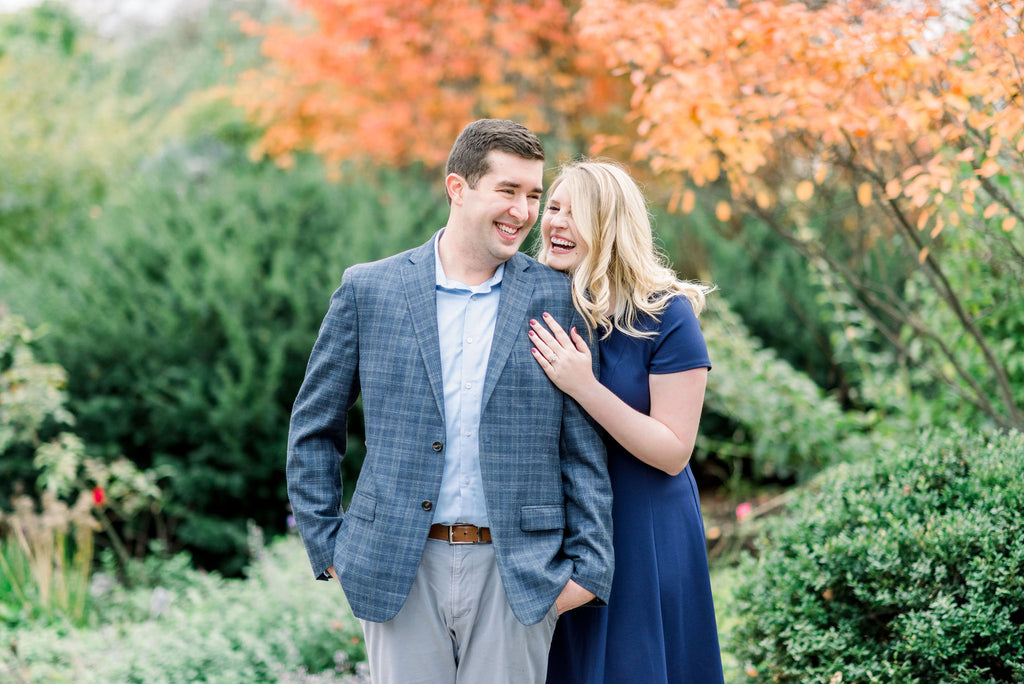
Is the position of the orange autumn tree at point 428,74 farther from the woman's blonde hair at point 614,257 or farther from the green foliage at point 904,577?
the green foliage at point 904,577

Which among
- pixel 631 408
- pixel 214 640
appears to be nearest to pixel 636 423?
pixel 631 408

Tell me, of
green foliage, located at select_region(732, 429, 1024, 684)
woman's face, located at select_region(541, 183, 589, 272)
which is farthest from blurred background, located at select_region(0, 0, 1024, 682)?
woman's face, located at select_region(541, 183, 589, 272)

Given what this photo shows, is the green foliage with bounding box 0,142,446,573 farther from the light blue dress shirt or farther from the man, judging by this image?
the light blue dress shirt

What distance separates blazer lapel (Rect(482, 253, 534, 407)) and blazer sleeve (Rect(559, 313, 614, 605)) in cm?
23

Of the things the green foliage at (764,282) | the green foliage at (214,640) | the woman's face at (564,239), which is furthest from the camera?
the green foliage at (764,282)

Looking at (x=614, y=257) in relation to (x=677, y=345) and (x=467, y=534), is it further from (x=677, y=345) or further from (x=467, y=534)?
(x=467, y=534)

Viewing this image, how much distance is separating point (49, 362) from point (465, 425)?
15.4 feet

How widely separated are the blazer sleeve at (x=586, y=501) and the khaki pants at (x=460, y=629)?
6.0 inches

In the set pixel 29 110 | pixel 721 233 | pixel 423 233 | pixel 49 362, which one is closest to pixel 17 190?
pixel 29 110

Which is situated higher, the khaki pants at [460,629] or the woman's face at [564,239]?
the woman's face at [564,239]

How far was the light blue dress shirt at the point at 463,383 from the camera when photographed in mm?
2252

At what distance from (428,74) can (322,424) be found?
21.0 feet

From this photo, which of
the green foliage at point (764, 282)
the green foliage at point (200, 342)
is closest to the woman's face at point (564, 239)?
the green foliage at point (200, 342)

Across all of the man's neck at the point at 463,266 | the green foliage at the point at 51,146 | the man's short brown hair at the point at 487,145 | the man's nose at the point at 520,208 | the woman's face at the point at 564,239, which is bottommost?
the man's neck at the point at 463,266
